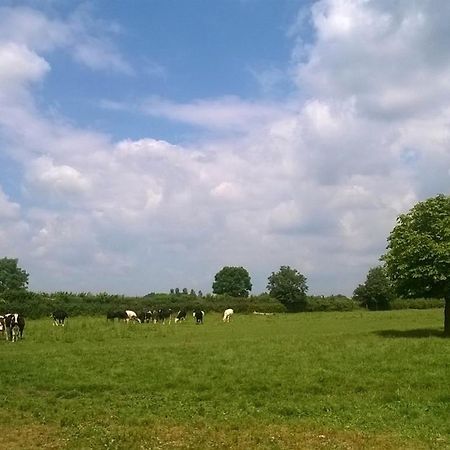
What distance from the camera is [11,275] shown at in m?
129

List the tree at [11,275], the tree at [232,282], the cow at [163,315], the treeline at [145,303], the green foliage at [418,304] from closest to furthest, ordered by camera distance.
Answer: the cow at [163,315], the treeline at [145,303], the green foliage at [418,304], the tree at [11,275], the tree at [232,282]

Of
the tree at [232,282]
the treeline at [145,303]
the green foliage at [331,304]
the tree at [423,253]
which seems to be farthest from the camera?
the tree at [232,282]

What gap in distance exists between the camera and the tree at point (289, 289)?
3920 inches

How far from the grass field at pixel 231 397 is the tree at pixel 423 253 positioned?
927cm

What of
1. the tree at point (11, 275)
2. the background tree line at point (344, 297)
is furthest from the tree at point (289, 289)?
the tree at point (11, 275)

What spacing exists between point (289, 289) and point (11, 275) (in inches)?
2505

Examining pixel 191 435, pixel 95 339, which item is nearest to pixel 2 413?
pixel 191 435

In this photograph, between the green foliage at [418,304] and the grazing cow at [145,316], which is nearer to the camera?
the grazing cow at [145,316]

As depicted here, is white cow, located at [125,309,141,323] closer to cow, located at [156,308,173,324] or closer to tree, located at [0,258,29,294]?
cow, located at [156,308,173,324]

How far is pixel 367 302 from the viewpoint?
99812 mm

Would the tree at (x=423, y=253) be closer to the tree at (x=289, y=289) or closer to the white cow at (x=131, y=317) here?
the white cow at (x=131, y=317)

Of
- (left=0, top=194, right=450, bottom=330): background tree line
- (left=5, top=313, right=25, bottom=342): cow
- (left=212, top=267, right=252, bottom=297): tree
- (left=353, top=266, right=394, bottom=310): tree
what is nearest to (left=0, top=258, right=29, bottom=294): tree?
(left=0, top=194, right=450, bottom=330): background tree line

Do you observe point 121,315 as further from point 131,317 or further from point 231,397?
point 231,397

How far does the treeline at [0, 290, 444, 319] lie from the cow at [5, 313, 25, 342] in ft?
95.2
